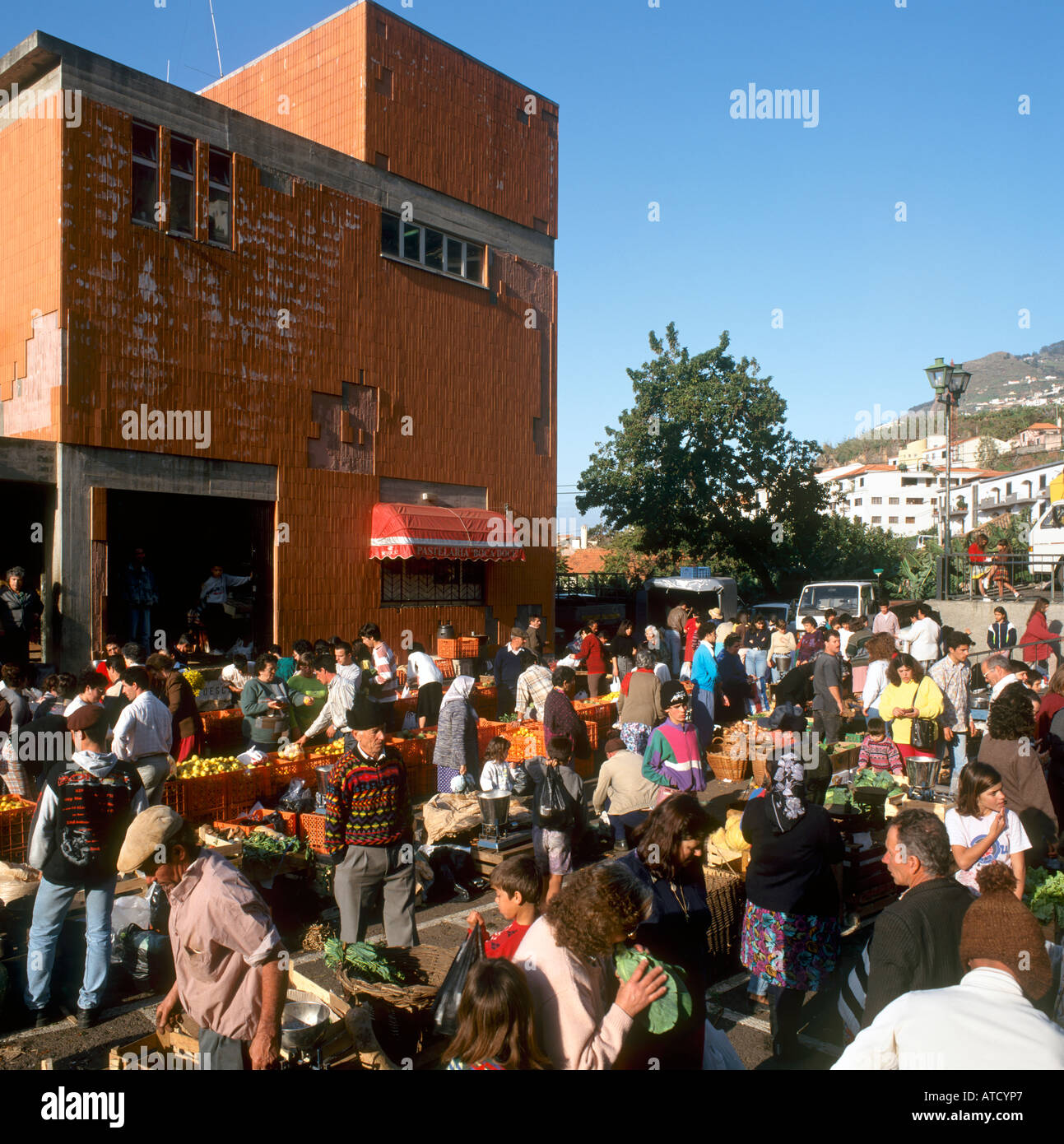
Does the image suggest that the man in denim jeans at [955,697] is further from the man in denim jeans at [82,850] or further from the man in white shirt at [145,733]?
the man in denim jeans at [82,850]

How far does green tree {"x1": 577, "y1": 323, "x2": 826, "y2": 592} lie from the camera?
34.7 metres

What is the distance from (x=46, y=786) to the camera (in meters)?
5.52

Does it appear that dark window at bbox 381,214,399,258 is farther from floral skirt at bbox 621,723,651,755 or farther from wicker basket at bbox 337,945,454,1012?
wicker basket at bbox 337,945,454,1012

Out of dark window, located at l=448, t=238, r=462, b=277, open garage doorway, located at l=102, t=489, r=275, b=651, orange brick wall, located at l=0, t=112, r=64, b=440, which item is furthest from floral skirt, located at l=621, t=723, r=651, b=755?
dark window, located at l=448, t=238, r=462, b=277

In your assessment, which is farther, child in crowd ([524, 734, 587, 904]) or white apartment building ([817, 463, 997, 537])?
white apartment building ([817, 463, 997, 537])

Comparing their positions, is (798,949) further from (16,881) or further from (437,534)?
(437,534)

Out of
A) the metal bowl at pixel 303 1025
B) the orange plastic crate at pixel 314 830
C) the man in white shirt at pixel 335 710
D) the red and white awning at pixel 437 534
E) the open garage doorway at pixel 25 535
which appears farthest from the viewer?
the red and white awning at pixel 437 534

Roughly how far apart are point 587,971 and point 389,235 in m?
18.0

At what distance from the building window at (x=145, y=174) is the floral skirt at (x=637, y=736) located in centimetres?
1139

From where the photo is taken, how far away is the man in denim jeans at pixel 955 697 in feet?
34.8

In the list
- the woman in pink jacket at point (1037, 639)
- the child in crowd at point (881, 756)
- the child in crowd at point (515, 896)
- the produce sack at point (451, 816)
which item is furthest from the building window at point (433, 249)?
the child in crowd at point (515, 896)

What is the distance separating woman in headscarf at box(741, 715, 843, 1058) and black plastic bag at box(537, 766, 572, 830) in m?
2.07

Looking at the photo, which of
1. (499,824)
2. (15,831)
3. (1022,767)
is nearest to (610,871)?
(1022,767)
